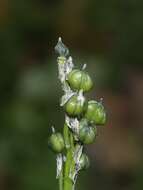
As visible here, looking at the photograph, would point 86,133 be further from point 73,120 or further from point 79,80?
point 79,80

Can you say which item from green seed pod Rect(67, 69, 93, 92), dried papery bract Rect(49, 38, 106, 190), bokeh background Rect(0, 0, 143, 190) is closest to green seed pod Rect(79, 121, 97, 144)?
dried papery bract Rect(49, 38, 106, 190)

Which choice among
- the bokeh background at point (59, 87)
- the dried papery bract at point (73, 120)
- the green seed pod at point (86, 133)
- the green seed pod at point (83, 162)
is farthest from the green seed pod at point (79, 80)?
the bokeh background at point (59, 87)

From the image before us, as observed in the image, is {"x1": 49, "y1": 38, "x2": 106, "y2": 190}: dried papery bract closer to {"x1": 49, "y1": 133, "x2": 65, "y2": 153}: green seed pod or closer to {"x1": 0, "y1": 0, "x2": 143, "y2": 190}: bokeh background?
{"x1": 49, "y1": 133, "x2": 65, "y2": 153}: green seed pod

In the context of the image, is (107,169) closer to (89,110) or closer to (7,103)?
(7,103)

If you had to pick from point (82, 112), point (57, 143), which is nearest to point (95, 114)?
point (82, 112)

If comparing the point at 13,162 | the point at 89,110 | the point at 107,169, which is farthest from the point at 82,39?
the point at 89,110

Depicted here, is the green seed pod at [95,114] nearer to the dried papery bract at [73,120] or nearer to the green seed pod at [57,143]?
the dried papery bract at [73,120]

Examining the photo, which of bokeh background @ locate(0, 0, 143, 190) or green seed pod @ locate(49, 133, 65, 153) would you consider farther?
bokeh background @ locate(0, 0, 143, 190)

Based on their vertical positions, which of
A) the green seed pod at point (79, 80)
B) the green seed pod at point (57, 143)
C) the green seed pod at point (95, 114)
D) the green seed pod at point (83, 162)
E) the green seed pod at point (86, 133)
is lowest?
the green seed pod at point (83, 162)
